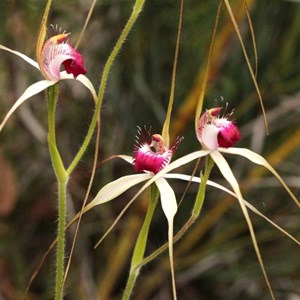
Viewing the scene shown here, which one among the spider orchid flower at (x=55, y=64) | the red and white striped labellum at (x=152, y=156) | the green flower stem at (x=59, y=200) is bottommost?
the green flower stem at (x=59, y=200)

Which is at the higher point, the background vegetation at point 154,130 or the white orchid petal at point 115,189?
the background vegetation at point 154,130

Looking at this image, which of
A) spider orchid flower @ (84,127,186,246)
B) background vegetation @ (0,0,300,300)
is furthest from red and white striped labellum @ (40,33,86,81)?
background vegetation @ (0,0,300,300)

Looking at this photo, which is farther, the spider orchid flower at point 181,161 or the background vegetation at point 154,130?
the background vegetation at point 154,130

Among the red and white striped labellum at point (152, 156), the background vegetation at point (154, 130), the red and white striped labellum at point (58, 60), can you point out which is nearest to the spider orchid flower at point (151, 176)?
the red and white striped labellum at point (152, 156)

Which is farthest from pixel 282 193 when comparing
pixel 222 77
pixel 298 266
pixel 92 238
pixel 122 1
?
pixel 122 1

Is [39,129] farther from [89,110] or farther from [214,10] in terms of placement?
[214,10]

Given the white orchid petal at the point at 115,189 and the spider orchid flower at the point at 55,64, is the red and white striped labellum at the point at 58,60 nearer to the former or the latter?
the spider orchid flower at the point at 55,64
